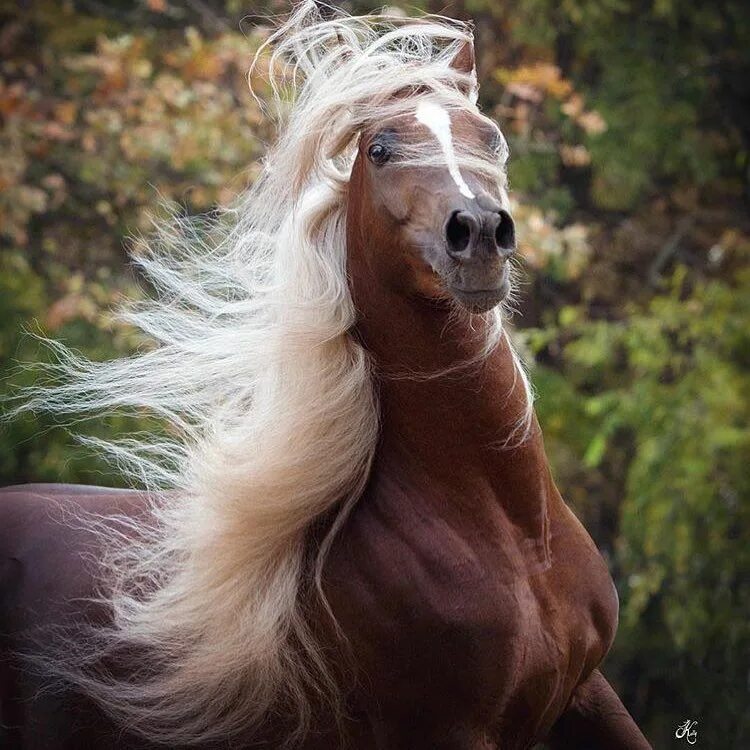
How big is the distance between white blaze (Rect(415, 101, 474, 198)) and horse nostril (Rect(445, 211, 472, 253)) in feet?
0.18

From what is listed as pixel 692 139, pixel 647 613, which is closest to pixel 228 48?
pixel 692 139

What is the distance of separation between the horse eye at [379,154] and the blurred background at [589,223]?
11.1ft

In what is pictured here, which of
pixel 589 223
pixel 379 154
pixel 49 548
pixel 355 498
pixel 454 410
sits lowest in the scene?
pixel 589 223

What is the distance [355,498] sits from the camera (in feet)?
9.51

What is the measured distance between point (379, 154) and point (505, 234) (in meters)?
0.37

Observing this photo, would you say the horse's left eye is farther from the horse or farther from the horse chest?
the horse chest

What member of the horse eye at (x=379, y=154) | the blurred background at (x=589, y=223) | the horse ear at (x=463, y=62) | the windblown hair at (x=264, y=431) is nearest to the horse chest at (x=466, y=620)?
the windblown hair at (x=264, y=431)

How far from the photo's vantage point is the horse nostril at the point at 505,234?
2.42 meters

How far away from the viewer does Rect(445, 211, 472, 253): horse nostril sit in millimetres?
2439

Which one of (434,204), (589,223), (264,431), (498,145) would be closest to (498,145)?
(498,145)

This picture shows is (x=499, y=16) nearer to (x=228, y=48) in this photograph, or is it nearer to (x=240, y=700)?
(x=228, y=48)

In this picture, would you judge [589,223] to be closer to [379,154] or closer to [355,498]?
[355,498]

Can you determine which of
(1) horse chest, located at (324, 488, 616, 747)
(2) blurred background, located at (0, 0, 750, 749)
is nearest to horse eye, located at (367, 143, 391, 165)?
(1) horse chest, located at (324, 488, 616, 747)

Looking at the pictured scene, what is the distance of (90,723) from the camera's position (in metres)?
3.33
